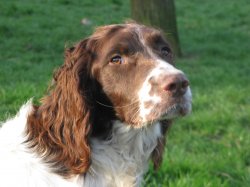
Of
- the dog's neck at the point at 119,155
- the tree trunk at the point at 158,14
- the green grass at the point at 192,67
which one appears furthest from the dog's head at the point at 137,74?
the tree trunk at the point at 158,14

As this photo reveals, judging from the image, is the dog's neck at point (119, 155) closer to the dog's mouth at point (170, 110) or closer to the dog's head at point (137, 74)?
the dog's head at point (137, 74)

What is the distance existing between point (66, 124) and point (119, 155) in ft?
1.35

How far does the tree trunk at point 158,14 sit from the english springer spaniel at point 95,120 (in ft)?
22.0

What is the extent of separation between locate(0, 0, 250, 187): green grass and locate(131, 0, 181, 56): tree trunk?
41 centimetres

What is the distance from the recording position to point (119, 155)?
3984 millimetres

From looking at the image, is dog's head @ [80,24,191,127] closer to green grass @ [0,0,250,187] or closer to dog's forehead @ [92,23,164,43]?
dog's forehead @ [92,23,164,43]

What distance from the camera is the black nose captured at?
3504mm

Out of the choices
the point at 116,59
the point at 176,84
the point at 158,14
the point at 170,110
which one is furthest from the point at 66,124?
the point at 158,14

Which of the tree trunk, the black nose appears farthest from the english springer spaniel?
the tree trunk

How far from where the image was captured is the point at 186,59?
1083cm

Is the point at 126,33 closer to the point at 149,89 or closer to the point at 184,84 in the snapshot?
the point at 149,89

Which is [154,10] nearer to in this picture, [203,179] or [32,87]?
[32,87]

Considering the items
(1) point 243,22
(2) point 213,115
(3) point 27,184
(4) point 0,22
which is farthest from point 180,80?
(1) point 243,22

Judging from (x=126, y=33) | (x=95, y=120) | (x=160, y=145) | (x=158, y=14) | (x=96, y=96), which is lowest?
(x=158, y=14)
